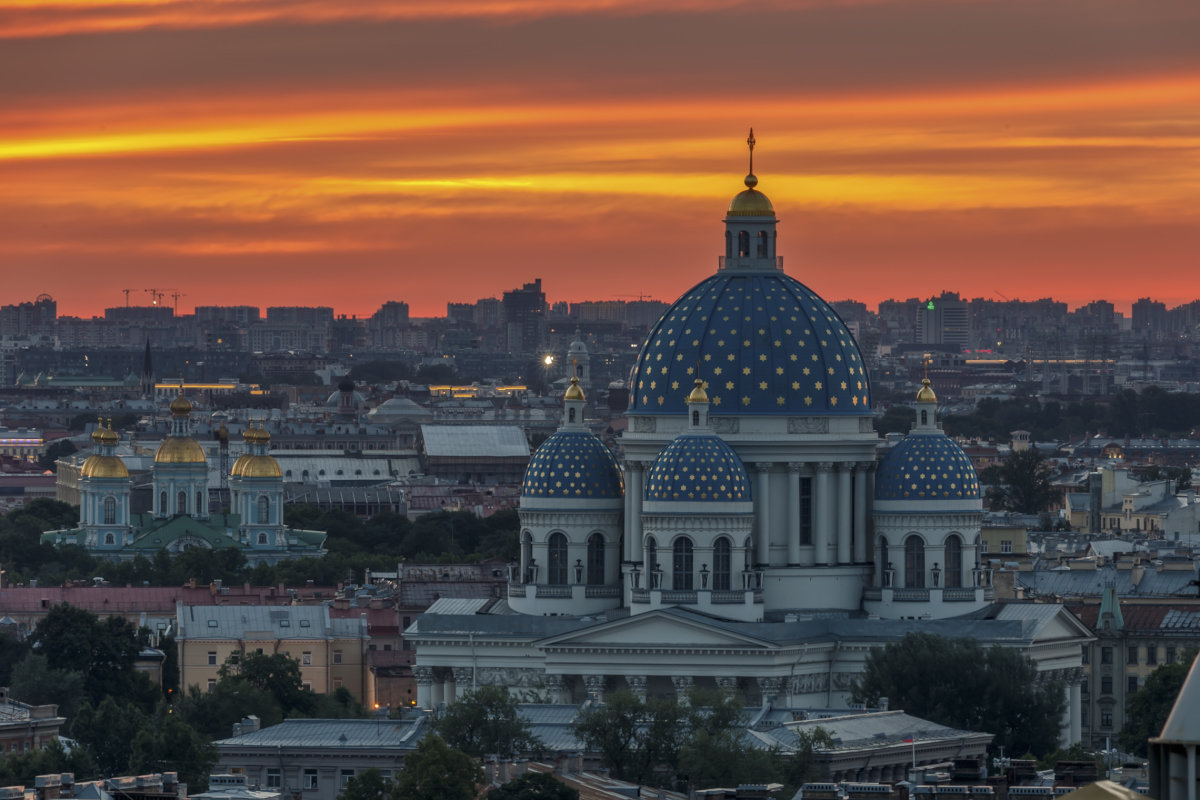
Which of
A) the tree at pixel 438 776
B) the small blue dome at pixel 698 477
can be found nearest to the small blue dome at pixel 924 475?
the small blue dome at pixel 698 477

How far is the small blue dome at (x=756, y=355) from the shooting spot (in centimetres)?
8188

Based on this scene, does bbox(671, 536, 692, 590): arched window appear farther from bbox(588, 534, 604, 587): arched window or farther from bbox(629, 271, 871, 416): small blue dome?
bbox(629, 271, 871, 416): small blue dome

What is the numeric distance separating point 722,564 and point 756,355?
4435 millimetres

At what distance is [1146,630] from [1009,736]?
17008 mm

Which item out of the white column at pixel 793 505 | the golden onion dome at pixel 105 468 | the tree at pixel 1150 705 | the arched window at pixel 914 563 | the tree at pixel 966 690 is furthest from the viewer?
the golden onion dome at pixel 105 468

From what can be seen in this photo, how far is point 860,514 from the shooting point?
82000 millimetres

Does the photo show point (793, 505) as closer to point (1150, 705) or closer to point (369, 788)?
point (1150, 705)

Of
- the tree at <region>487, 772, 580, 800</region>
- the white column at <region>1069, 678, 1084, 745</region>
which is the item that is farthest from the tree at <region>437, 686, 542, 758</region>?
the white column at <region>1069, 678, 1084, 745</region>

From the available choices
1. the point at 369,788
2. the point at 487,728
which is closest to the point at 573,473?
the point at 487,728

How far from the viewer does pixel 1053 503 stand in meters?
175

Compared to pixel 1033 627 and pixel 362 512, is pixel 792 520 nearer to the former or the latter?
pixel 1033 627

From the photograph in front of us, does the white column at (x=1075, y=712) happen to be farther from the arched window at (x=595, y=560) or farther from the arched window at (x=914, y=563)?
the arched window at (x=595, y=560)

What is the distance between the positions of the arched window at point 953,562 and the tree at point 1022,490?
284 ft

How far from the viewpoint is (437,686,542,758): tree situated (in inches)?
2623
